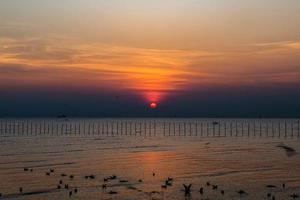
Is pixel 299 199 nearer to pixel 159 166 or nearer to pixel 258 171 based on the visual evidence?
pixel 258 171

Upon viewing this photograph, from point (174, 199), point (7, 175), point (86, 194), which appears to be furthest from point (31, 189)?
point (174, 199)

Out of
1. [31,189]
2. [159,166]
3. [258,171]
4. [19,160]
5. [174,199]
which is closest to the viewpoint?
[174,199]

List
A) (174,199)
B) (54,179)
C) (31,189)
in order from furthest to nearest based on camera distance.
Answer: (54,179) → (31,189) → (174,199)

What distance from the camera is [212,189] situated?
28750 millimetres

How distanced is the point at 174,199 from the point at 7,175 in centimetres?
1562

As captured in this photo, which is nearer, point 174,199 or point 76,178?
point 174,199

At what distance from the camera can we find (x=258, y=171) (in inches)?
1524

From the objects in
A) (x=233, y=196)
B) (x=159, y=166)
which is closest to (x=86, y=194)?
(x=233, y=196)

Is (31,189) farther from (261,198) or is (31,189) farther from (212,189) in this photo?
(261,198)

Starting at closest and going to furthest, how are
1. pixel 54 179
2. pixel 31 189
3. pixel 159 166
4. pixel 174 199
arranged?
pixel 174 199 → pixel 31 189 → pixel 54 179 → pixel 159 166

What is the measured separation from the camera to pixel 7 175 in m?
34.7

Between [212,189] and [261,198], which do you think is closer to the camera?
[261,198]

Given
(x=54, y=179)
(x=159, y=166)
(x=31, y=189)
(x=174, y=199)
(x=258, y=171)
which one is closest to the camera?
(x=174, y=199)

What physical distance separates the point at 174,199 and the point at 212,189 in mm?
4246
